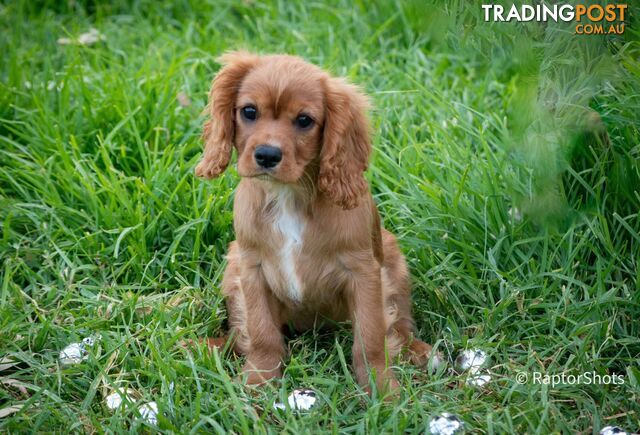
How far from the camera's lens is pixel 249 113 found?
342 cm

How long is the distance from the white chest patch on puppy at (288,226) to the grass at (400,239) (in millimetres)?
393

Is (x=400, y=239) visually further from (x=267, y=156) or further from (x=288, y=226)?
(x=267, y=156)

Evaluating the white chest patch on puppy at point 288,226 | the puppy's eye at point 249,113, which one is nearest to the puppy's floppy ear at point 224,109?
the puppy's eye at point 249,113

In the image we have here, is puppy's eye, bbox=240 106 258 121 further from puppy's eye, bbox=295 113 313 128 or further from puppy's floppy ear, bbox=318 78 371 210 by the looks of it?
puppy's floppy ear, bbox=318 78 371 210

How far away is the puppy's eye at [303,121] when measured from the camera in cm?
337

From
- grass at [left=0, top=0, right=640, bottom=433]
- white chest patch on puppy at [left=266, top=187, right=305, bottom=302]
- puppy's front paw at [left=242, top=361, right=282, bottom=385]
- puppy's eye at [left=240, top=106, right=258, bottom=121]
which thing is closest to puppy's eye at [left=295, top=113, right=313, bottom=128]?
puppy's eye at [left=240, top=106, right=258, bottom=121]

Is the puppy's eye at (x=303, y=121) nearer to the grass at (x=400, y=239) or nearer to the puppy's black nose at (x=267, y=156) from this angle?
the puppy's black nose at (x=267, y=156)

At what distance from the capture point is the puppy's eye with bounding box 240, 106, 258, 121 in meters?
3.40

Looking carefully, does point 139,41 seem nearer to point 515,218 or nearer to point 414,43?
point 414,43

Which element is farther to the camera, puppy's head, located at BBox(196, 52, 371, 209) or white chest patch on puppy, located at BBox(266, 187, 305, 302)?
white chest patch on puppy, located at BBox(266, 187, 305, 302)

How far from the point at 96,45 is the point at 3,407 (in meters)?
3.49

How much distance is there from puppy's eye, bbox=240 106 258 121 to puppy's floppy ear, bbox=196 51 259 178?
11 centimetres

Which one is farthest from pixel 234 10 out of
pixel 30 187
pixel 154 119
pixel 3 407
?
pixel 3 407

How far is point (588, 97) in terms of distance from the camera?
12.0 feet
